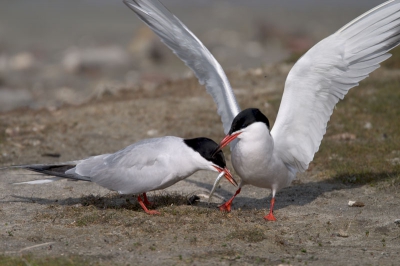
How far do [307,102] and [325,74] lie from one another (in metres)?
0.30

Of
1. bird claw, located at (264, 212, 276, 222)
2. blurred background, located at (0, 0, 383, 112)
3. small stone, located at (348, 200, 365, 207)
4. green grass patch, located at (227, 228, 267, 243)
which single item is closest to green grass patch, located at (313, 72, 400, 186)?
small stone, located at (348, 200, 365, 207)

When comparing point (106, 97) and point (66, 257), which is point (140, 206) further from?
point (106, 97)

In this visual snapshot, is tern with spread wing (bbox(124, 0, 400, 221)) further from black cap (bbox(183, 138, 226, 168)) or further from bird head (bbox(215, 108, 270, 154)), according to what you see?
black cap (bbox(183, 138, 226, 168))

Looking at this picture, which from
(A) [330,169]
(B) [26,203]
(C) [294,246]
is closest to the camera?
(C) [294,246]

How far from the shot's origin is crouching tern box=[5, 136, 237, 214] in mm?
5391

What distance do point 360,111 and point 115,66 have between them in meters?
9.75

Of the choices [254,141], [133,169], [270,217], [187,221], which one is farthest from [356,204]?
[133,169]

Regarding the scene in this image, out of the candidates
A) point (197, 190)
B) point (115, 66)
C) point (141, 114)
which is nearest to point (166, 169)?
point (197, 190)

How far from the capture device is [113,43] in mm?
20984

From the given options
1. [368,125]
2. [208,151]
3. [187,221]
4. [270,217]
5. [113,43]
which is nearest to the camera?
[187,221]

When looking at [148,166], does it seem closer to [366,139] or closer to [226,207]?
[226,207]

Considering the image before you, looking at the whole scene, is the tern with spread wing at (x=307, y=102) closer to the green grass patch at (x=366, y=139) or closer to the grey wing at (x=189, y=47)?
the grey wing at (x=189, y=47)

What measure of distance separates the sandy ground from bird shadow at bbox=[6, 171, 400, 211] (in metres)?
0.01

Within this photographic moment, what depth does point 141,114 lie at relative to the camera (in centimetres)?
934
